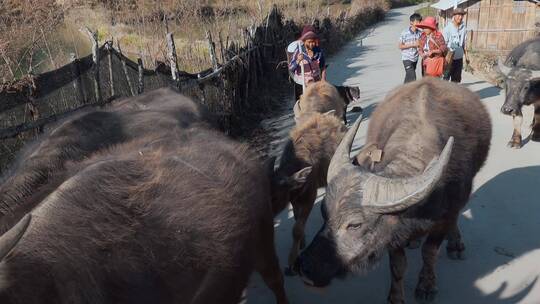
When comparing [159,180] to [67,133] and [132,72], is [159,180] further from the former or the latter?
[132,72]

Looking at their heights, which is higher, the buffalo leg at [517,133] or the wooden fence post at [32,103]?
the wooden fence post at [32,103]

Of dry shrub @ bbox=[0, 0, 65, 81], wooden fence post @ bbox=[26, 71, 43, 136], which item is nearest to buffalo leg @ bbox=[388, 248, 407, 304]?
wooden fence post @ bbox=[26, 71, 43, 136]

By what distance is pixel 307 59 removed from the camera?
675cm

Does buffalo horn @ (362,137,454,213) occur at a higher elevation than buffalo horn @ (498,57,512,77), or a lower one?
higher

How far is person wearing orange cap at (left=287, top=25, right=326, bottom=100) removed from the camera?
6.62 metres

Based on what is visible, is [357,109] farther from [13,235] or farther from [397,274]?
[13,235]

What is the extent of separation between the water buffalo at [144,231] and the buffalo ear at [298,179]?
640 mm

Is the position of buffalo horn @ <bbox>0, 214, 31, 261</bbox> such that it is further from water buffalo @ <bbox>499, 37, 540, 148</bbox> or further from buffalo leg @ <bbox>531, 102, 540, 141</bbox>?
buffalo leg @ <bbox>531, 102, 540, 141</bbox>

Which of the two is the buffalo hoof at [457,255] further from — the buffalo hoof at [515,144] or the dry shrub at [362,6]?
the dry shrub at [362,6]

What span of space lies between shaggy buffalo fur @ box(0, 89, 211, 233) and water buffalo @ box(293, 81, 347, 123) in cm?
165

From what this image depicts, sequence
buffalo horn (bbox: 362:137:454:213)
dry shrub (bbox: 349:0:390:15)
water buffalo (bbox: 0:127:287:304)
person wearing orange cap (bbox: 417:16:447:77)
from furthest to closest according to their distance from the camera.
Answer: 1. dry shrub (bbox: 349:0:390:15)
2. person wearing orange cap (bbox: 417:16:447:77)
3. buffalo horn (bbox: 362:137:454:213)
4. water buffalo (bbox: 0:127:287:304)

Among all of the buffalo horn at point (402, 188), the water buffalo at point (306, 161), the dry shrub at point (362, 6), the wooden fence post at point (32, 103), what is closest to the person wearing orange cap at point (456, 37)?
the water buffalo at point (306, 161)

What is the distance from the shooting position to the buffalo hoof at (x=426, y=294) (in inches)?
134

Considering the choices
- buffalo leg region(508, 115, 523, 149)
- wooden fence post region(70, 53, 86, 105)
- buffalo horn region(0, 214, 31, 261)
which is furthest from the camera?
buffalo leg region(508, 115, 523, 149)
